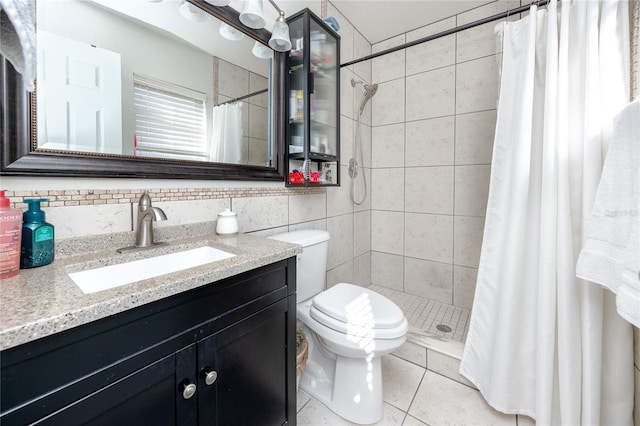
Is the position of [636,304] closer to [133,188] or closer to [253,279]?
[253,279]

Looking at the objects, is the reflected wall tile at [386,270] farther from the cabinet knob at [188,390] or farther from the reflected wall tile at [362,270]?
the cabinet knob at [188,390]

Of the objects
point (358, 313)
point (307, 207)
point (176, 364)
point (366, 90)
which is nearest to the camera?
point (176, 364)

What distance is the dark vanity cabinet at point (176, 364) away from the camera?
484 millimetres

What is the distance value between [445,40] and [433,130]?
688 mm

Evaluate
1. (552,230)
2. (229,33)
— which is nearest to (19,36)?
(229,33)

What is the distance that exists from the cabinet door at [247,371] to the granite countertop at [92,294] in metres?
0.19

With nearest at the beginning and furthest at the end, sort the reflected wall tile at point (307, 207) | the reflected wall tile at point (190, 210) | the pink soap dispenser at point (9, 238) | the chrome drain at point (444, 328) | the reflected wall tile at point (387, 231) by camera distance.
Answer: the pink soap dispenser at point (9, 238) → the reflected wall tile at point (190, 210) → the reflected wall tile at point (307, 207) → the chrome drain at point (444, 328) → the reflected wall tile at point (387, 231)

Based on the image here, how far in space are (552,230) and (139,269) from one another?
164 centimetres

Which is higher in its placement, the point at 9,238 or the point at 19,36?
the point at 19,36

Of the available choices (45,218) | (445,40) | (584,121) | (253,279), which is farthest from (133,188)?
(445,40)

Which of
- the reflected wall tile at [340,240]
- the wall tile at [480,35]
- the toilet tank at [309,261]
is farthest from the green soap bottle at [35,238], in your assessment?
the wall tile at [480,35]

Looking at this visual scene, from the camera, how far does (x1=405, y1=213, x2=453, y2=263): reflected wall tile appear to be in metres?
2.19

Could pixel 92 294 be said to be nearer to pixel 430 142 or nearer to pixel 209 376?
pixel 209 376

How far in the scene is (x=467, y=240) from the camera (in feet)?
6.93
